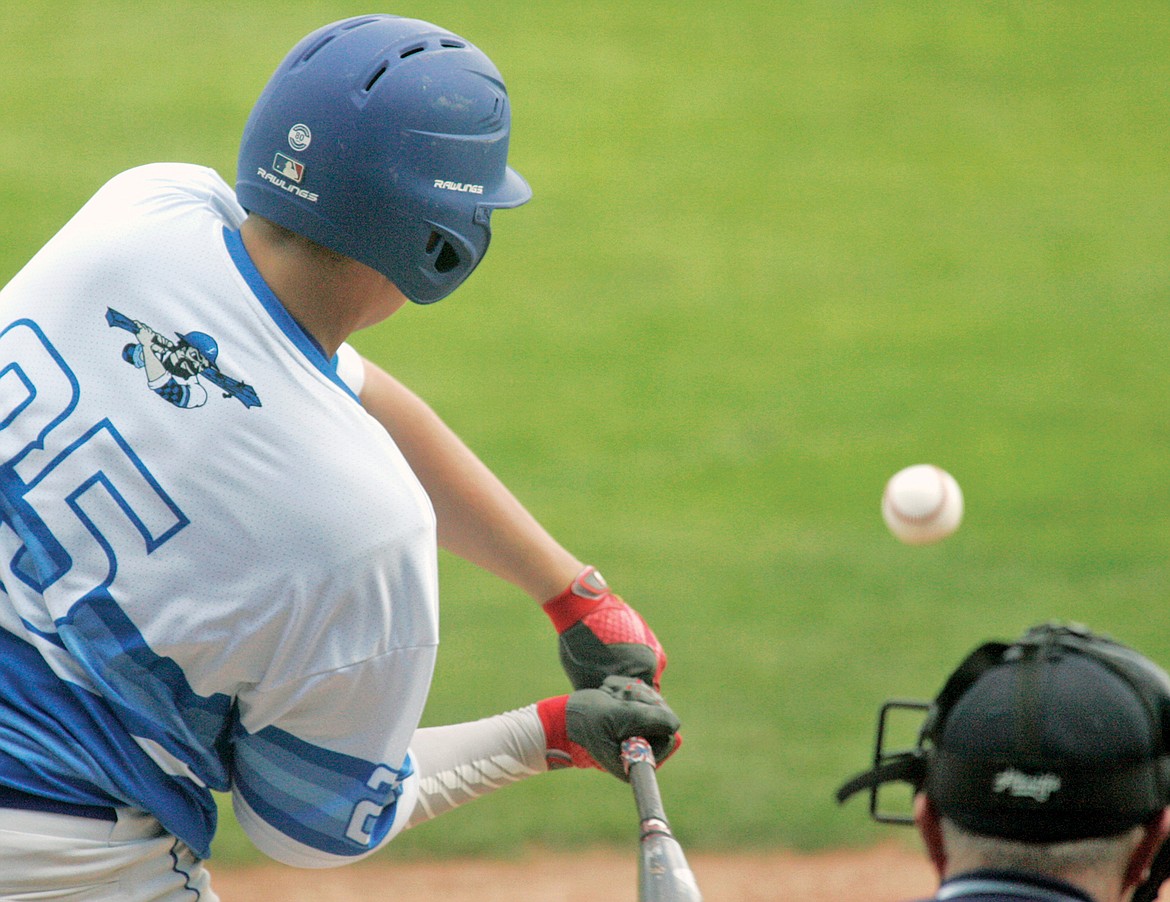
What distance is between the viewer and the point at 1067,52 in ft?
43.2

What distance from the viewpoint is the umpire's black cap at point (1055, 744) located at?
1.72 meters

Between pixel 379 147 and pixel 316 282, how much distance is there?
23cm

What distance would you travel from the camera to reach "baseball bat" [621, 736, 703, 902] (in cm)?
240

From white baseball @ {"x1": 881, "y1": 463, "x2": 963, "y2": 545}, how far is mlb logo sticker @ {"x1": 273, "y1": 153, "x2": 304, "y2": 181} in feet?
10.6

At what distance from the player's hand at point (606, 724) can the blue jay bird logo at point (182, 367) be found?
100 cm

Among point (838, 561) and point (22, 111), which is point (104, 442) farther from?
point (22, 111)

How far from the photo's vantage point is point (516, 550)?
2936 millimetres

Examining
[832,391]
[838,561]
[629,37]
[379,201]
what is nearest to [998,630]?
[838,561]

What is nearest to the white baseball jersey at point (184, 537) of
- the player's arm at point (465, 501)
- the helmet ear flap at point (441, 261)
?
the helmet ear flap at point (441, 261)

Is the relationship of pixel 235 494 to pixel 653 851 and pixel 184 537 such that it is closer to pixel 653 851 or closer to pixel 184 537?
pixel 184 537

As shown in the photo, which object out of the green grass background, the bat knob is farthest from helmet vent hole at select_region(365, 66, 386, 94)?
the green grass background

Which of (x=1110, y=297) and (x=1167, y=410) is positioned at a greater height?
(x=1110, y=297)

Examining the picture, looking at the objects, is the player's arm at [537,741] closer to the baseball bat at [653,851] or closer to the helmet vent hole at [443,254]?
the baseball bat at [653,851]

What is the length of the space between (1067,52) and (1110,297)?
416 centimetres
